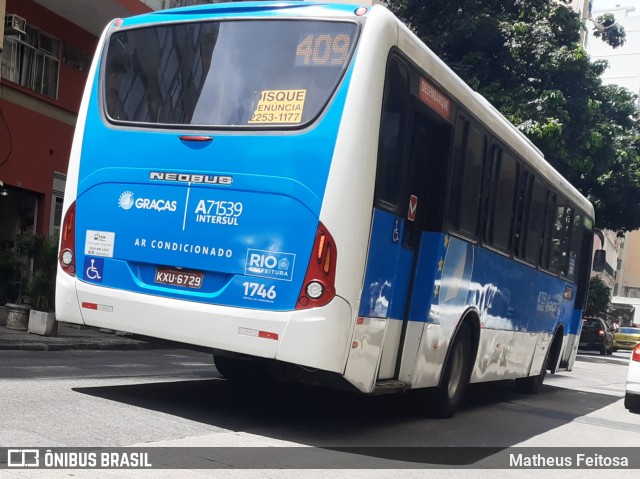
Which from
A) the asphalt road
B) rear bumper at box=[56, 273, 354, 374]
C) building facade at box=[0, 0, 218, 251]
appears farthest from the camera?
building facade at box=[0, 0, 218, 251]

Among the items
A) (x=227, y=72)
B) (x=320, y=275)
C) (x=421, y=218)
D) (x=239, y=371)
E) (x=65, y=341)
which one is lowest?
(x=65, y=341)

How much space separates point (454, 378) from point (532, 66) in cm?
1878

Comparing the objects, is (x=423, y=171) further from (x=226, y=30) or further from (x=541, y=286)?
(x=541, y=286)

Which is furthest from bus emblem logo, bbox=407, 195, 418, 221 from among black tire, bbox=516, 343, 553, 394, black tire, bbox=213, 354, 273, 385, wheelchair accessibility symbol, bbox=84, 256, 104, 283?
black tire, bbox=516, 343, 553, 394

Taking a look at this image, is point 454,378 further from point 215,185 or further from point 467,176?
point 215,185

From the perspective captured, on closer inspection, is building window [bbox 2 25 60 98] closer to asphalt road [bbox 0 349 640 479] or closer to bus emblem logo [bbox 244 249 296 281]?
asphalt road [bbox 0 349 640 479]

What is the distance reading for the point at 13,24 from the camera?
1755cm

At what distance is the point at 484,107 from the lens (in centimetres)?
952

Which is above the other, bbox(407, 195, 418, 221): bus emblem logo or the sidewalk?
bbox(407, 195, 418, 221): bus emblem logo

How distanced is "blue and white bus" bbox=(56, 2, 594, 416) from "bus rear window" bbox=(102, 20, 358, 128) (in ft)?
0.04

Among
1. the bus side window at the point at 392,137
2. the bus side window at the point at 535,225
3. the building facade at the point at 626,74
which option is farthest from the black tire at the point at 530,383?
the building facade at the point at 626,74

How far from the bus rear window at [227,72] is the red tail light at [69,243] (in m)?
0.89

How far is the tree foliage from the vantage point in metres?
25.8

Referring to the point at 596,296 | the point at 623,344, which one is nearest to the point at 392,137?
the point at 596,296
